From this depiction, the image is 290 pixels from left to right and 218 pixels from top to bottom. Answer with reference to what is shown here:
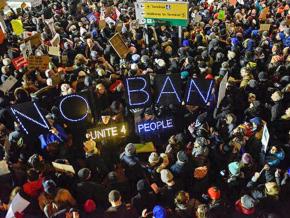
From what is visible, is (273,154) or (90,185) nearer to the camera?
(90,185)

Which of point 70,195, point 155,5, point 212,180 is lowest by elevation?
point 212,180

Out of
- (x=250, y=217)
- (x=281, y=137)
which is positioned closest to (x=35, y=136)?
(x=250, y=217)

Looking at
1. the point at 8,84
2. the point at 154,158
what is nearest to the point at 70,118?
the point at 154,158

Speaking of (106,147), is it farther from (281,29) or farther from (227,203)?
(281,29)

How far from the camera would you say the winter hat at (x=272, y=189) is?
5324 millimetres

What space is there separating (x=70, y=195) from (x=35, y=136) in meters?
1.39

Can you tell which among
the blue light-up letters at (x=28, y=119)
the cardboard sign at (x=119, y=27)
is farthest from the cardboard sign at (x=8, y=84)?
the cardboard sign at (x=119, y=27)

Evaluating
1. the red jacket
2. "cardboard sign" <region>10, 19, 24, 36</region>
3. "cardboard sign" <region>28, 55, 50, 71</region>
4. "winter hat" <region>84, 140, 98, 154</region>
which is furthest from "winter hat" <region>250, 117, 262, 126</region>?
"cardboard sign" <region>10, 19, 24, 36</region>

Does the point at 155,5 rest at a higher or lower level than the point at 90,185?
higher

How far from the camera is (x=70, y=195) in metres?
5.45

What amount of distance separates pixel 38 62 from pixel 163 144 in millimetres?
3648

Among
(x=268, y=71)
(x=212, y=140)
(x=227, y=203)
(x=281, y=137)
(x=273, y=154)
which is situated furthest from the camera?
(x=268, y=71)

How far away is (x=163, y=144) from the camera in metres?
6.96

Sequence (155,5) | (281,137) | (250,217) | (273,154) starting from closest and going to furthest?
(250,217), (273,154), (281,137), (155,5)
